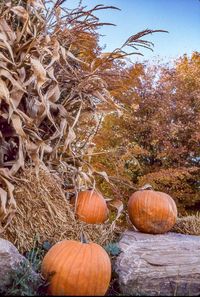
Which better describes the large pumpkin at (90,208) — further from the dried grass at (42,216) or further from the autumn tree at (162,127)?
the autumn tree at (162,127)

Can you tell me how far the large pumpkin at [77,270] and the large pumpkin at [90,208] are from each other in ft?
2.92

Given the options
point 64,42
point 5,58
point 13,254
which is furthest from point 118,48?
point 13,254

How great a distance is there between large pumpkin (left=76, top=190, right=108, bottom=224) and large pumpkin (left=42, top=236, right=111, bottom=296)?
0.89 meters

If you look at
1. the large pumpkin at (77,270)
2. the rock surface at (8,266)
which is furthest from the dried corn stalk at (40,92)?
the large pumpkin at (77,270)

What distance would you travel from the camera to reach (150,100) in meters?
6.68

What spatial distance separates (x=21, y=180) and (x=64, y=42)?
1139 millimetres

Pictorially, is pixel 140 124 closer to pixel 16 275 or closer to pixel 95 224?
pixel 95 224

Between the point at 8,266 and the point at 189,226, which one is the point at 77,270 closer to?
the point at 8,266

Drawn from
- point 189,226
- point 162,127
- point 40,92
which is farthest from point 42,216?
point 162,127

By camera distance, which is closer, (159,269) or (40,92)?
(159,269)

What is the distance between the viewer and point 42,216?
2229 mm

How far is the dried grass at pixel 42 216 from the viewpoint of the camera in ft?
6.97

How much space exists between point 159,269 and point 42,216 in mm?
734

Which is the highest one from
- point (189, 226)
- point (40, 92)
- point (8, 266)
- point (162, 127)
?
point (40, 92)
